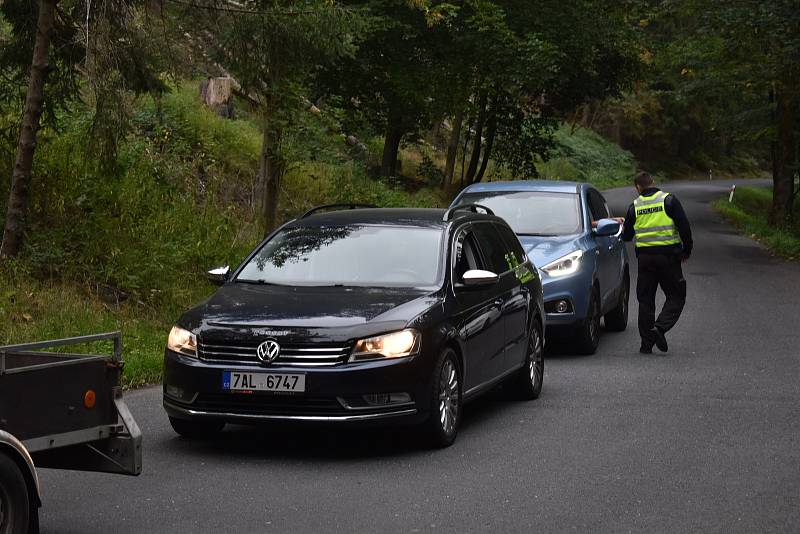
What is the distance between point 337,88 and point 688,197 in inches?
1135

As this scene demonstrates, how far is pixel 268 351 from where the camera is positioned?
26.6ft

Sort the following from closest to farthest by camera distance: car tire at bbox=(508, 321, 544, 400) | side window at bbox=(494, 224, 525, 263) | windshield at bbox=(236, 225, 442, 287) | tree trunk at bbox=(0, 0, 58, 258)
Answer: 1. windshield at bbox=(236, 225, 442, 287)
2. car tire at bbox=(508, 321, 544, 400)
3. side window at bbox=(494, 224, 525, 263)
4. tree trunk at bbox=(0, 0, 58, 258)

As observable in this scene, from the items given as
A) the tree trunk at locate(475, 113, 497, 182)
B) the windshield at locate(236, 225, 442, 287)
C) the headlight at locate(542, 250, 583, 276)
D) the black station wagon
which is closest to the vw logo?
the black station wagon

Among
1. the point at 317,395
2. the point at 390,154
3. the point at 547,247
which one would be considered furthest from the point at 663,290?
the point at 390,154

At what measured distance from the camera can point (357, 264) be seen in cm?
948

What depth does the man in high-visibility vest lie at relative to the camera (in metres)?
13.8

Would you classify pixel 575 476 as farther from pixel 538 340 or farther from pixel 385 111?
pixel 385 111

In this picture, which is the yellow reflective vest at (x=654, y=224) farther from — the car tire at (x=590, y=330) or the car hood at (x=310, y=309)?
the car hood at (x=310, y=309)

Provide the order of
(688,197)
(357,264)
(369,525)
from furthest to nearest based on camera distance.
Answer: (688,197) < (357,264) < (369,525)

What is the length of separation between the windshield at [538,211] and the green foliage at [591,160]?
4142 cm

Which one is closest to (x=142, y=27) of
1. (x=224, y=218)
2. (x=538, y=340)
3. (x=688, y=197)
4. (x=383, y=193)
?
(x=224, y=218)

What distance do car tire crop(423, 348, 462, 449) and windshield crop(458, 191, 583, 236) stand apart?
19.2 ft

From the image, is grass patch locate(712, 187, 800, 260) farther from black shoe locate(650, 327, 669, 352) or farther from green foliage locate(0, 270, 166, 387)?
green foliage locate(0, 270, 166, 387)

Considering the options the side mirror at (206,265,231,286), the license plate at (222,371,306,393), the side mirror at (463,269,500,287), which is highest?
the side mirror at (463,269,500,287)
